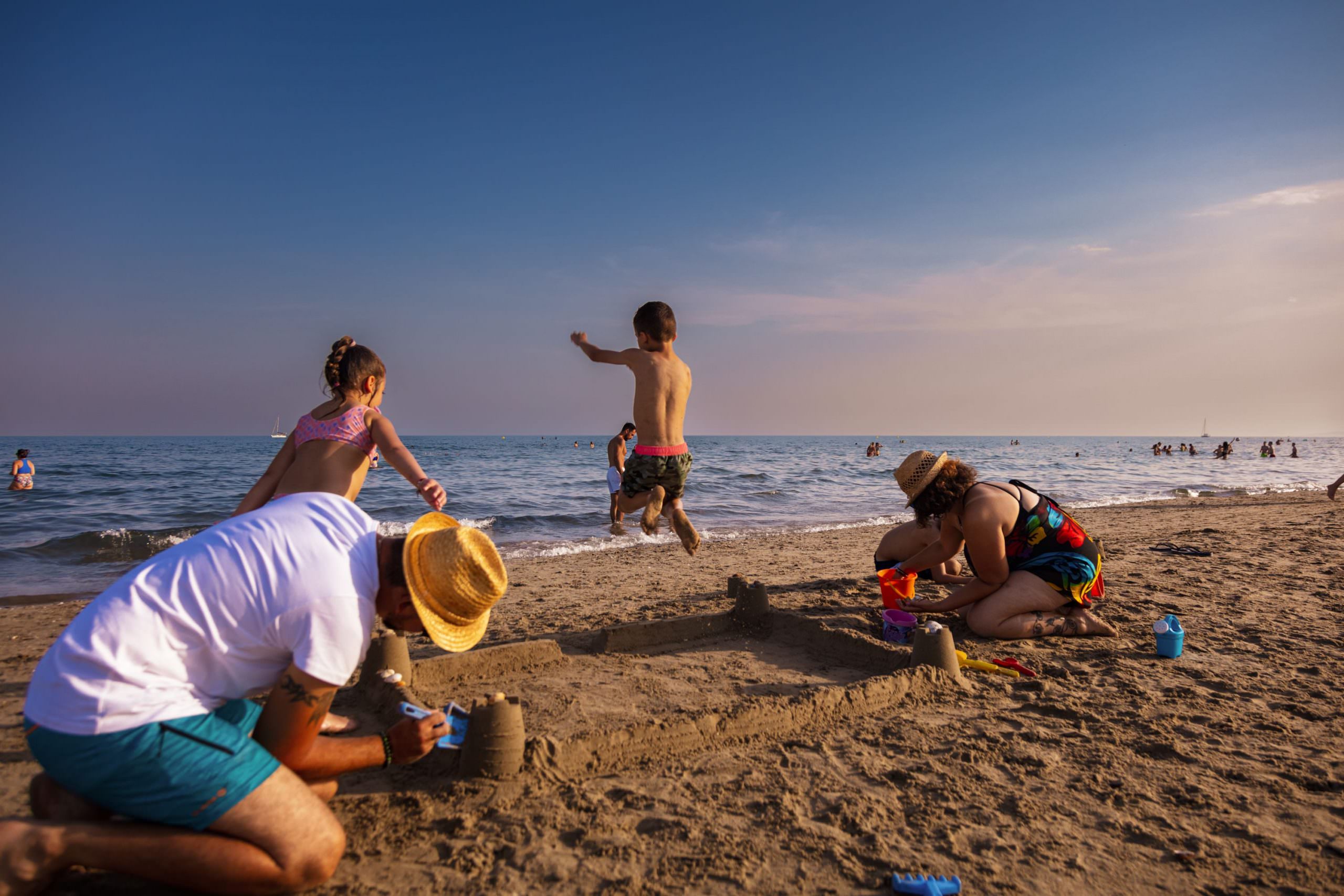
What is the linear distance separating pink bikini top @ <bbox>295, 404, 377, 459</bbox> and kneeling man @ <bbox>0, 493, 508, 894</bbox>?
175cm

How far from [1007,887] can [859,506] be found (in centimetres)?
1623

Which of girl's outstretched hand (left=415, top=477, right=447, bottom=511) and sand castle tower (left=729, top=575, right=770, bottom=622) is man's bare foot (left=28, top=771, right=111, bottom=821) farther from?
sand castle tower (left=729, top=575, right=770, bottom=622)

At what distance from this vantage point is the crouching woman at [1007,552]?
16.9ft

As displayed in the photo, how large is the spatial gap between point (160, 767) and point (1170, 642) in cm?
563

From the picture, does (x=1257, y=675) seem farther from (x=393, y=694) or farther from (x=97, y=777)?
(x=97, y=777)

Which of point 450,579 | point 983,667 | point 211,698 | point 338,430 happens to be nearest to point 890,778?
point 983,667

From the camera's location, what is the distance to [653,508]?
5.72m

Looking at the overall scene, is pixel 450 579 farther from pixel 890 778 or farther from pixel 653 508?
pixel 653 508

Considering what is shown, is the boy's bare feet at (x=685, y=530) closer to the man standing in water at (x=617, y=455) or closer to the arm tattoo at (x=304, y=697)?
the arm tattoo at (x=304, y=697)

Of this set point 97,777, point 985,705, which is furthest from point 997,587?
point 97,777

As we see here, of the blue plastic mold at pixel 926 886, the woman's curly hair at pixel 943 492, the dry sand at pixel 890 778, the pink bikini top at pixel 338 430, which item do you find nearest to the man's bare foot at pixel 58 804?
the dry sand at pixel 890 778

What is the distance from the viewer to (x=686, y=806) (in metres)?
3.00

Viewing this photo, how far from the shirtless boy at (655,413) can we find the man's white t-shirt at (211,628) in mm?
3440

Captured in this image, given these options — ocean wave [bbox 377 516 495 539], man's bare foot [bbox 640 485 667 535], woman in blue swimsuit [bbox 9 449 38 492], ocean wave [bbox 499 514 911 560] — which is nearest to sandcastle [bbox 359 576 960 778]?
man's bare foot [bbox 640 485 667 535]
